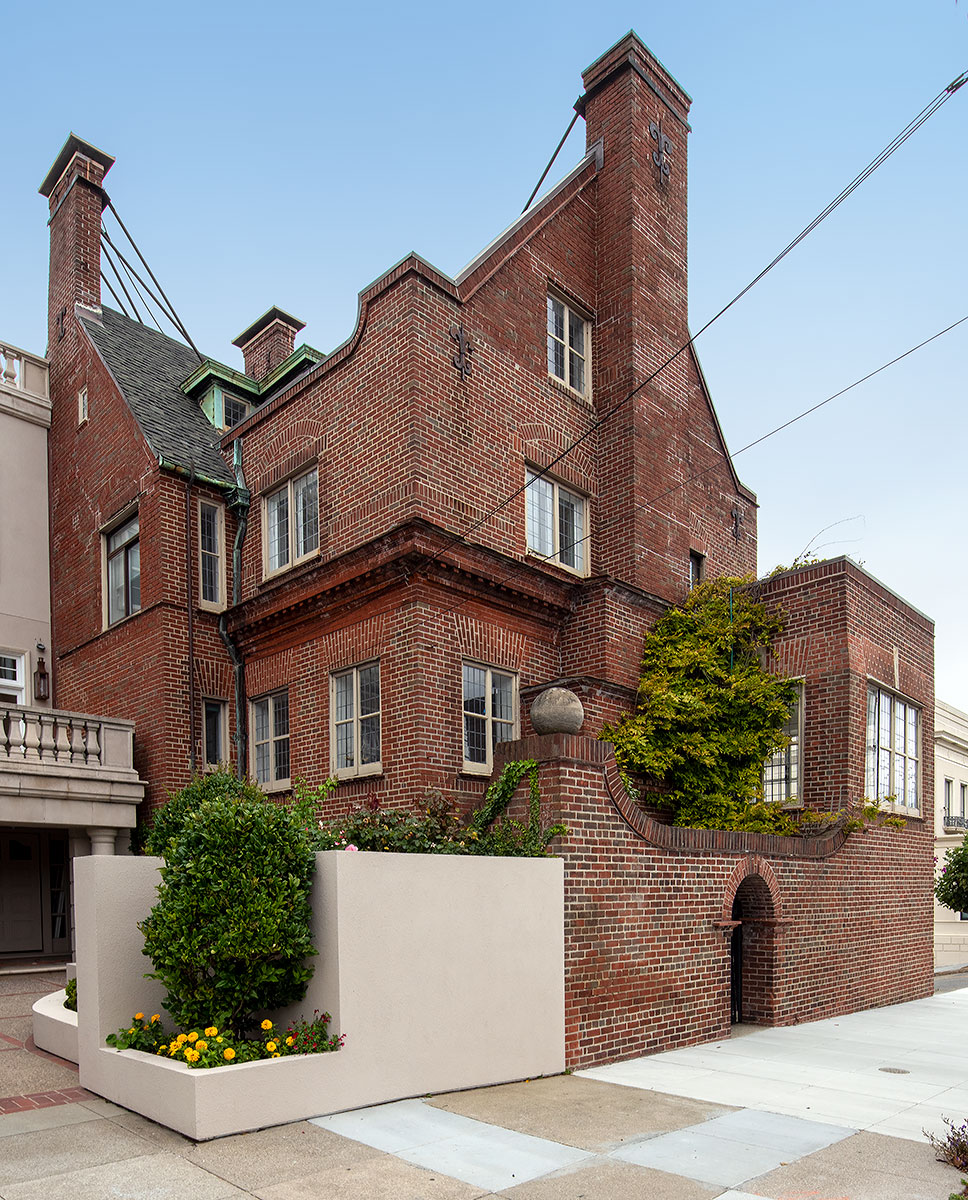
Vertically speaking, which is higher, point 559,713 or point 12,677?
point 559,713

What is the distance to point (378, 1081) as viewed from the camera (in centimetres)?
829

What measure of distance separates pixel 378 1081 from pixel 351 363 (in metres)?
9.79

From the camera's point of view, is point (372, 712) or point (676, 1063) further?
point (372, 712)

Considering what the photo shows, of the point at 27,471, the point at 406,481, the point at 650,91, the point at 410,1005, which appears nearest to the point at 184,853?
the point at 410,1005

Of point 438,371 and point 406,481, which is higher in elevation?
point 438,371

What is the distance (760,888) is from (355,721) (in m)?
5.90

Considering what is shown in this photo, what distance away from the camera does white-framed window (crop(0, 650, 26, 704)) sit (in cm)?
1861

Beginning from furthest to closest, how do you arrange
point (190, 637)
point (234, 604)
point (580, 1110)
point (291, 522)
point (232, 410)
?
point (232, 410), point (234, 604), point (190, 637), point (291, 522), point (580, 1110)

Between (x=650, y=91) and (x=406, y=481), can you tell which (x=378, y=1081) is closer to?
(x=406, y=481)

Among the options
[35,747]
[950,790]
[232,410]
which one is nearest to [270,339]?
[232,410]

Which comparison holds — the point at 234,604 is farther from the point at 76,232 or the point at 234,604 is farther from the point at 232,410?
the point at 76,232

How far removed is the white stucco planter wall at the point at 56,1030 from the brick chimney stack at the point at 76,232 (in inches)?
546

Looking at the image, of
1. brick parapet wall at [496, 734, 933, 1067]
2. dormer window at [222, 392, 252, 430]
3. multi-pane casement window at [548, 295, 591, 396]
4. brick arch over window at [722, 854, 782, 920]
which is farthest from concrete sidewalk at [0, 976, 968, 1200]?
dormer window at [222, 392, 252, 430]

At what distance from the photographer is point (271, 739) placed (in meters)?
15.8
